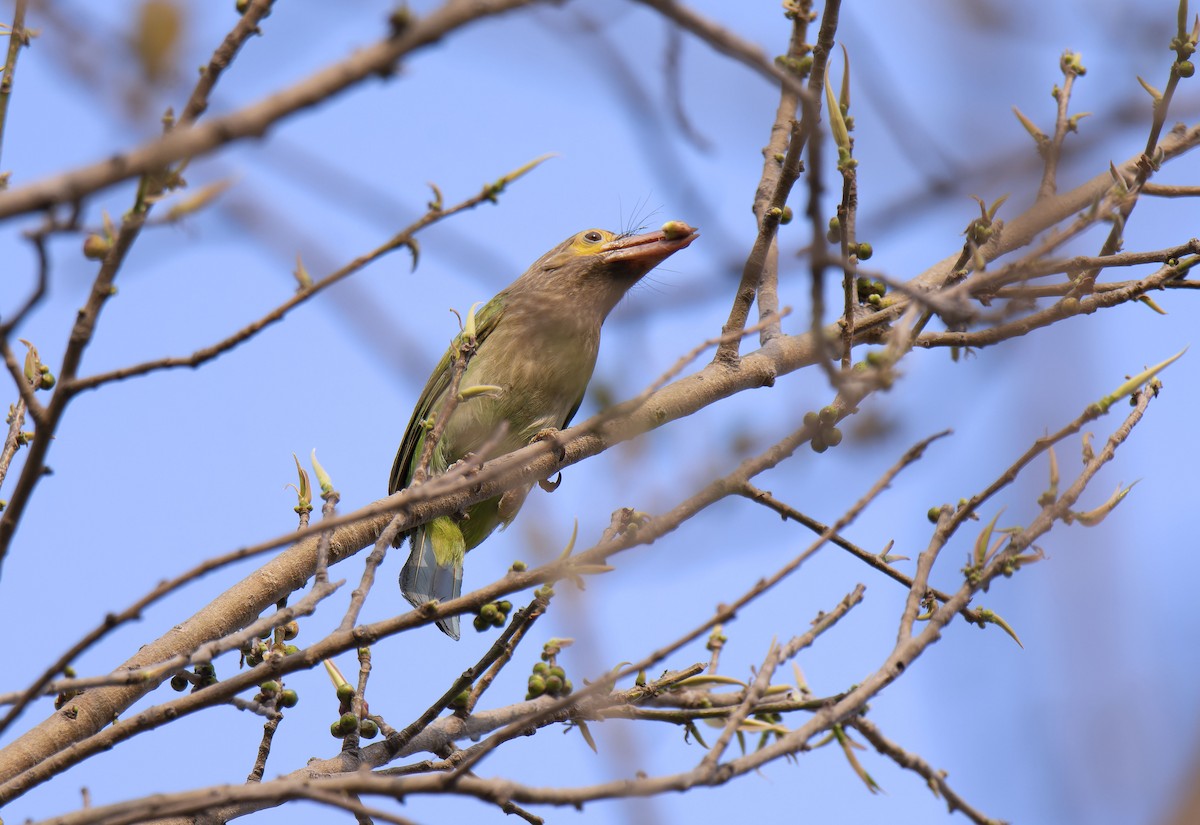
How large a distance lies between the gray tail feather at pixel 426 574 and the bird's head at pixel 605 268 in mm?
1394

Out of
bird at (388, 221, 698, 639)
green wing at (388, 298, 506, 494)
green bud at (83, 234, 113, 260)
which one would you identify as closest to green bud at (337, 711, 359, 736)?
green bud at (83, 234, 113, 260)

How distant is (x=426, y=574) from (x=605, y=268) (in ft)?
5.57

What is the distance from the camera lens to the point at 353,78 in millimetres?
1312

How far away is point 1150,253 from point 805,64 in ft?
3.81

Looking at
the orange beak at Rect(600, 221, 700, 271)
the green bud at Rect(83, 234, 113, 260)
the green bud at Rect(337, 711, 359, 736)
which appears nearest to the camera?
the green bud at Rect(83, 234, 113, 260)

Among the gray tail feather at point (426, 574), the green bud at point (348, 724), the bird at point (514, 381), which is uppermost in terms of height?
the bird at point (514, 381)

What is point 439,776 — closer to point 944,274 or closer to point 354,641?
point 354,641

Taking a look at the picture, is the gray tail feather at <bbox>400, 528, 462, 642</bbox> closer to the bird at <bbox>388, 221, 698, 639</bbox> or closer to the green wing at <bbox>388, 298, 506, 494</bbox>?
the bird at <bbox>388, 221, 698, 639</bbox>

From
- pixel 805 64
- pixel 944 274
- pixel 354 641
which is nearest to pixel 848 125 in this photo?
pixel 805 64

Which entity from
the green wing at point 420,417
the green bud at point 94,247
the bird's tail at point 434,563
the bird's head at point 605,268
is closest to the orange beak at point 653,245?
the bird's head at point 605,268

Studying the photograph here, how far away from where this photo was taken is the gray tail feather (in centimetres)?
480

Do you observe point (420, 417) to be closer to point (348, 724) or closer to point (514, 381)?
point (514, 381)

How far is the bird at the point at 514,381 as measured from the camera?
4844 mm

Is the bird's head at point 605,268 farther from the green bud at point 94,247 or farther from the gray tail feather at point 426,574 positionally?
the green bud at point 94,247
